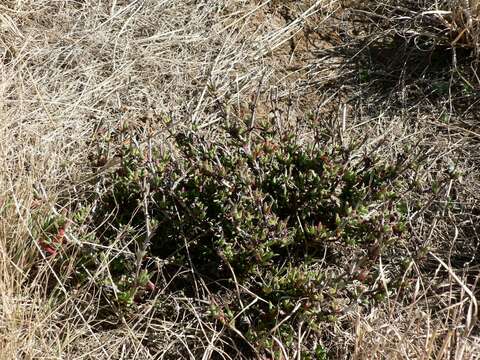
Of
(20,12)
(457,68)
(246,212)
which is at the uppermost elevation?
(20,12)

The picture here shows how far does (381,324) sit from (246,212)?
1.82ft

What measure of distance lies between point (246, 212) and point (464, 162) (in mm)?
1004

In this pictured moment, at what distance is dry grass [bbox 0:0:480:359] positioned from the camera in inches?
94.4

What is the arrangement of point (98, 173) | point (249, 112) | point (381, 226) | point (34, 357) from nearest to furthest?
point (34, 357)
point (381, 226)
point (98, 173)
point (249, 112)

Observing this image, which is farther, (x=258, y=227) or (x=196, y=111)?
(x=196, y=111)

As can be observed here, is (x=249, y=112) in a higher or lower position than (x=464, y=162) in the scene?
higher

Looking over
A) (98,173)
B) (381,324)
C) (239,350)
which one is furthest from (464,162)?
(98,173)

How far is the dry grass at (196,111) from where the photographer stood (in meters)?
2.40

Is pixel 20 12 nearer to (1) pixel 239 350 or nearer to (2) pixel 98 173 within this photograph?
(2) pixel 98 173

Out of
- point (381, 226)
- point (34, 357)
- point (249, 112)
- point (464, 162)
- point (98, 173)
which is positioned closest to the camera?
point (34, 357)

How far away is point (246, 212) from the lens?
244cm

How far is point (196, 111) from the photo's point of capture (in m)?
3.07

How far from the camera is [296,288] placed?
236 cm

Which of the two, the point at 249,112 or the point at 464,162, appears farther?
the point at 249,112
